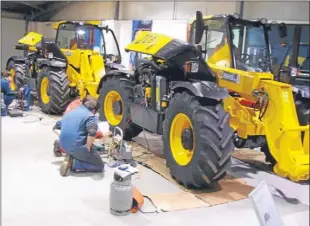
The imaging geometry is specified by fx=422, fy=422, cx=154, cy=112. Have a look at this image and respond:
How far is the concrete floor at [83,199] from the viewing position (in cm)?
322

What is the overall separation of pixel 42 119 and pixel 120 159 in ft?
9.93

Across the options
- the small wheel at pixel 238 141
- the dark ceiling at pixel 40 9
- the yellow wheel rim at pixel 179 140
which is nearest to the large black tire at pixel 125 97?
the yellow wheel rim at pixel 179 140

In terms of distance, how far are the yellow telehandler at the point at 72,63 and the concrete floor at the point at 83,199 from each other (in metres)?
2.26

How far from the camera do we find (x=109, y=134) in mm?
5766

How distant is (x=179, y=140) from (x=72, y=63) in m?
3.87

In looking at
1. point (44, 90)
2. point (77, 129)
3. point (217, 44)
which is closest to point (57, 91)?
point (44, 90)

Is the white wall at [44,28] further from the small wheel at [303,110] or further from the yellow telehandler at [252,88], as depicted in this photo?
the small wheel at [303,110]

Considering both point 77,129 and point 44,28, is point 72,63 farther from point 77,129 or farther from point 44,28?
point 44,28

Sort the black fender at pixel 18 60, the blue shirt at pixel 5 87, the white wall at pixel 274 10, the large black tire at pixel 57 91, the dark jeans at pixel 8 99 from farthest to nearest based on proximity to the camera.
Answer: the black fender at pixel 18 60, the dark jeans at pixel 8 99, the large black tire at pixel 57 91, the blue shirt at pixel 5 87, the white wall at pixel 274 10

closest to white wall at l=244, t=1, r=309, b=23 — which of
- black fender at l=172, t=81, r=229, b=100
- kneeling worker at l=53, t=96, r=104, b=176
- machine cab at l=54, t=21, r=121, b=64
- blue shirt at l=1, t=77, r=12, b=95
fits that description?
black fender at l=172, t=81, r=229, b=100

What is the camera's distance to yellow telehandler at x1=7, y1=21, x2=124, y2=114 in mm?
7129

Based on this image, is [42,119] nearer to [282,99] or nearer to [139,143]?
[139,143]

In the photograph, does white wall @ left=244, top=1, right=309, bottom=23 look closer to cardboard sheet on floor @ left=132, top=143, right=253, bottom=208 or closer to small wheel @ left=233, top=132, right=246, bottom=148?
small wheel @ left=233, top=132, right=246, bottom=148

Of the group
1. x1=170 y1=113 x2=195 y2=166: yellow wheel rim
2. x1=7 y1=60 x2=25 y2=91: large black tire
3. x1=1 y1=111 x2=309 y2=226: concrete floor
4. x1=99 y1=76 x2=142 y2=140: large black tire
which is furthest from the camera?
x1=7 y1=60 x2=25 y2=91: large black tire
